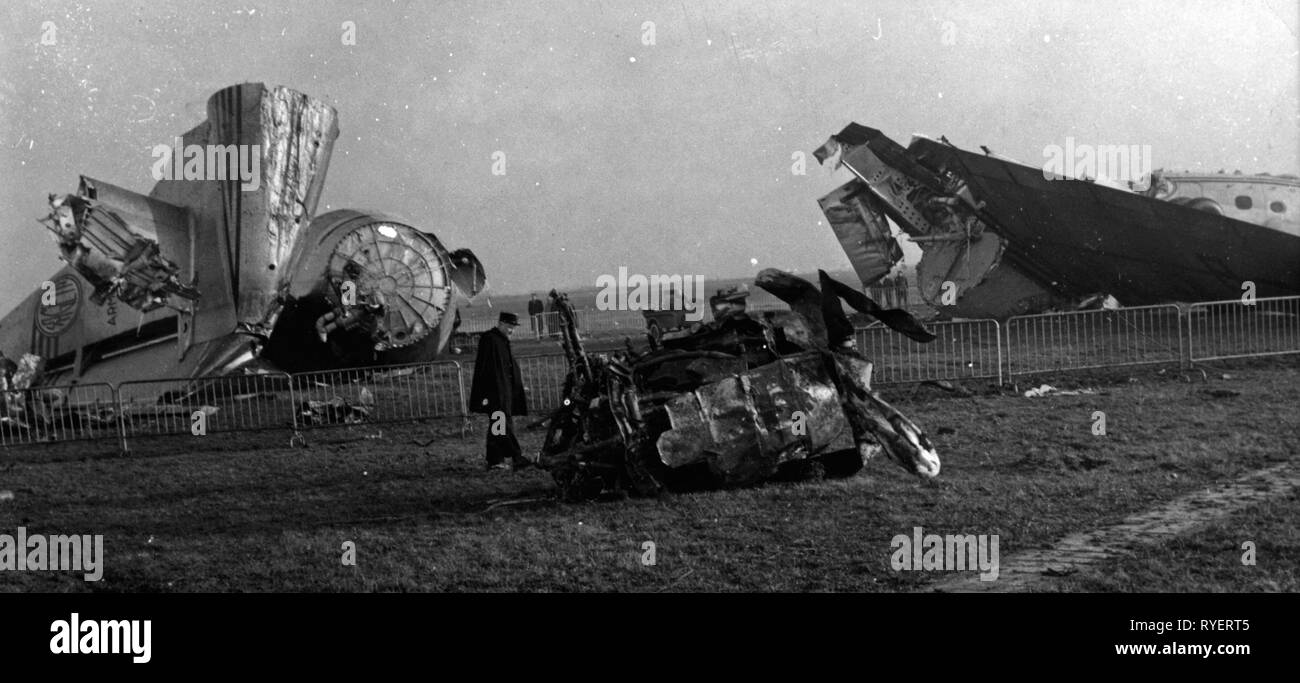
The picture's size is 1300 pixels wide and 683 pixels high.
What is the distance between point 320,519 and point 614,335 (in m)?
20.2

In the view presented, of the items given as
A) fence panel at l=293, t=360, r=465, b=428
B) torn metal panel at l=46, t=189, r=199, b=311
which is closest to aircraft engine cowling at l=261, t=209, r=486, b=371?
torn metal panel at l=46, t=189, r=199, b=311

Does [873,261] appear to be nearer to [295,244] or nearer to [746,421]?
[295,244]

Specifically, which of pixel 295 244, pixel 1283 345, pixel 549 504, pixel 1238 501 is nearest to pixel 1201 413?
pixel 1238 501


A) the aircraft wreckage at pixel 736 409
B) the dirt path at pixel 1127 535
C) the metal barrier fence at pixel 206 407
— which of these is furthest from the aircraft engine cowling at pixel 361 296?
the dirt path at pixel 1127 535

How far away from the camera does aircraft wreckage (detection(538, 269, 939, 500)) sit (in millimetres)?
8531

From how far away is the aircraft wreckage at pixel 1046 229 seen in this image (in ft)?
64.9

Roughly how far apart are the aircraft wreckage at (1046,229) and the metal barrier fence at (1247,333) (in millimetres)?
2507

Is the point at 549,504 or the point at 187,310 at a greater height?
the point at 187,310

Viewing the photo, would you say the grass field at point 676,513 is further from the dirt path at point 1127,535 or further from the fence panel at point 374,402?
the fence panel at point 374,402

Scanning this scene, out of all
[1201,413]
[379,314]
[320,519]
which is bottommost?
[320,519]

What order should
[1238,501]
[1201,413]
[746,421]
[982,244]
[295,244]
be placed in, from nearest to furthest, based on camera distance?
[1238,501], [746,421], [1201,413], [295,244], [982,244]

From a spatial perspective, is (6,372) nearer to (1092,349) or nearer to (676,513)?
(676,513)

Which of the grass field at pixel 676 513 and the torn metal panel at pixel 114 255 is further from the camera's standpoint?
the torn metal panel at pixel 114 255

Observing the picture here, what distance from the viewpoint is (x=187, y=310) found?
18.8 m
